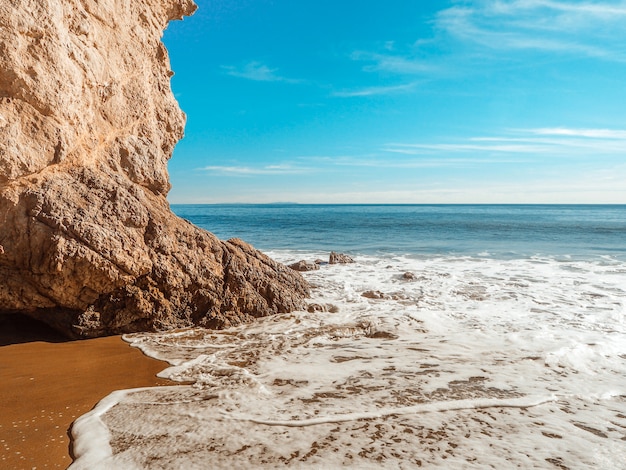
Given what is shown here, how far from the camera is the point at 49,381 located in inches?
168

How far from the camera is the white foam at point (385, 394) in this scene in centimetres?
311

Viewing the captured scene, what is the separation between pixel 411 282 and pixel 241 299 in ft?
16.4

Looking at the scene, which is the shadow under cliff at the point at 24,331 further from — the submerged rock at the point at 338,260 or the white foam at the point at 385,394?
the submerged rock at the point at 338,260

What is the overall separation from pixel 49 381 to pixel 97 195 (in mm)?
2588

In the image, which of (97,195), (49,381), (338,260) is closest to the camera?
(49,381)

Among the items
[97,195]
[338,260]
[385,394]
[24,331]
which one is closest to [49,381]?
[24,331]

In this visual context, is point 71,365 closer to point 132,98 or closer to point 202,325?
point 202,325

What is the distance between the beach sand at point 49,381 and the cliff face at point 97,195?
388 millimetres

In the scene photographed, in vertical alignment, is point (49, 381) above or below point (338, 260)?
below

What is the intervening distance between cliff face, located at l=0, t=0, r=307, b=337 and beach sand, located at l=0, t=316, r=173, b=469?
0.39 meters

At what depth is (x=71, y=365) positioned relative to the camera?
4762 millimetres

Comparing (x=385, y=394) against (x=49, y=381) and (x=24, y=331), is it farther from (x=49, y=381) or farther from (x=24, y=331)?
(x=24, y=331)

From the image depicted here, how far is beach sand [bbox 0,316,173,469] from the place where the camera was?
3082mm

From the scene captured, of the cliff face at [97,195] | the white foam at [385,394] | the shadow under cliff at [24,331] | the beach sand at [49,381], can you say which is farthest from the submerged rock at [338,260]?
the shadow under cliff at [24,331]
